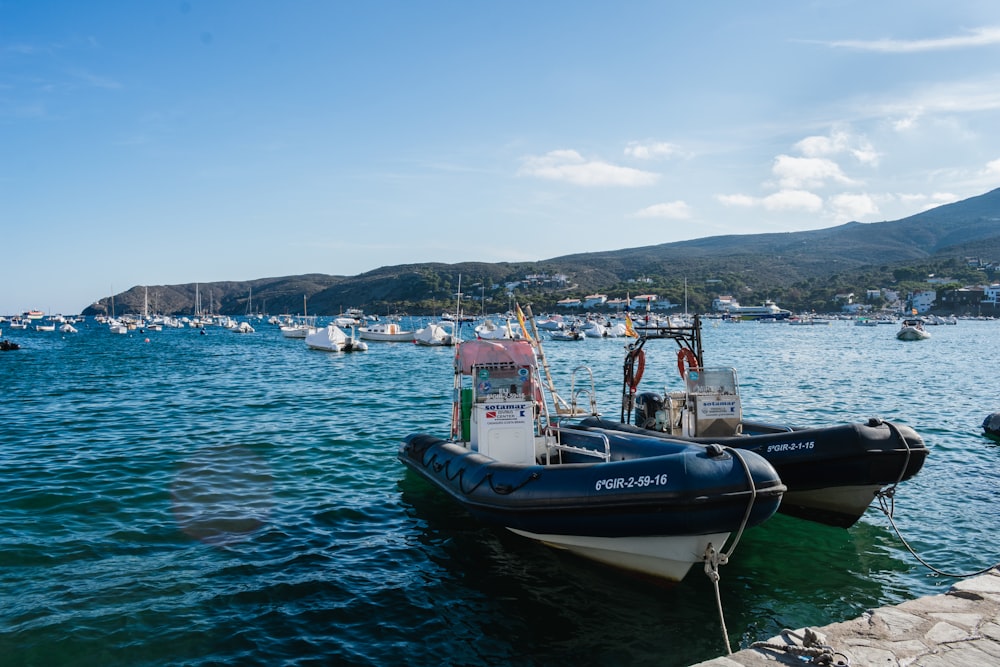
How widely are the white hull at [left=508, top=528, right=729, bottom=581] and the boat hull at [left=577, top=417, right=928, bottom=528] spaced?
260 centimetres

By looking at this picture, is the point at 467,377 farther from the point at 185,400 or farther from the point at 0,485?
the point at 185,400

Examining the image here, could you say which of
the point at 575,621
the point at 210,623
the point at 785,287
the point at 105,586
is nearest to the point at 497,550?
the point at 575,621

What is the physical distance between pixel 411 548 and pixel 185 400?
59.2 ft

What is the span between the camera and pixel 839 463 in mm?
8906

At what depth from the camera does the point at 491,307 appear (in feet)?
532

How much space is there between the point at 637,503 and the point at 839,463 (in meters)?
3.52

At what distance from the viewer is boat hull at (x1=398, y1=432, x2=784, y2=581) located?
684 cm

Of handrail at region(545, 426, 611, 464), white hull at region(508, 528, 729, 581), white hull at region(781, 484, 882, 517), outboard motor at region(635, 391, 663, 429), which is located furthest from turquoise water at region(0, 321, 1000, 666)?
outboard motor at region(635, 391, 663, 429)

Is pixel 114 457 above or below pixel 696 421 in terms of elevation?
below

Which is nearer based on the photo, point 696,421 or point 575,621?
point 575,621

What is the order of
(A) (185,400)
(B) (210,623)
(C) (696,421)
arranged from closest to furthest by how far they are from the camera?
(B) (210,623) → (C) (696,421) → (A) (185,400)

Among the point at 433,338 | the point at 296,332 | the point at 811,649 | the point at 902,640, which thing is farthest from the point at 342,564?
the point at 296,332

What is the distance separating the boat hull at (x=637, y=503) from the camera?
6840 millimetres

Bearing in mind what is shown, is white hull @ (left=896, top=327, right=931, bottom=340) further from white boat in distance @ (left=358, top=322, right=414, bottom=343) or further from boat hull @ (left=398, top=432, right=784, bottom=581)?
boat hull @ (left=398, top=432, right=784, bottom=581)
